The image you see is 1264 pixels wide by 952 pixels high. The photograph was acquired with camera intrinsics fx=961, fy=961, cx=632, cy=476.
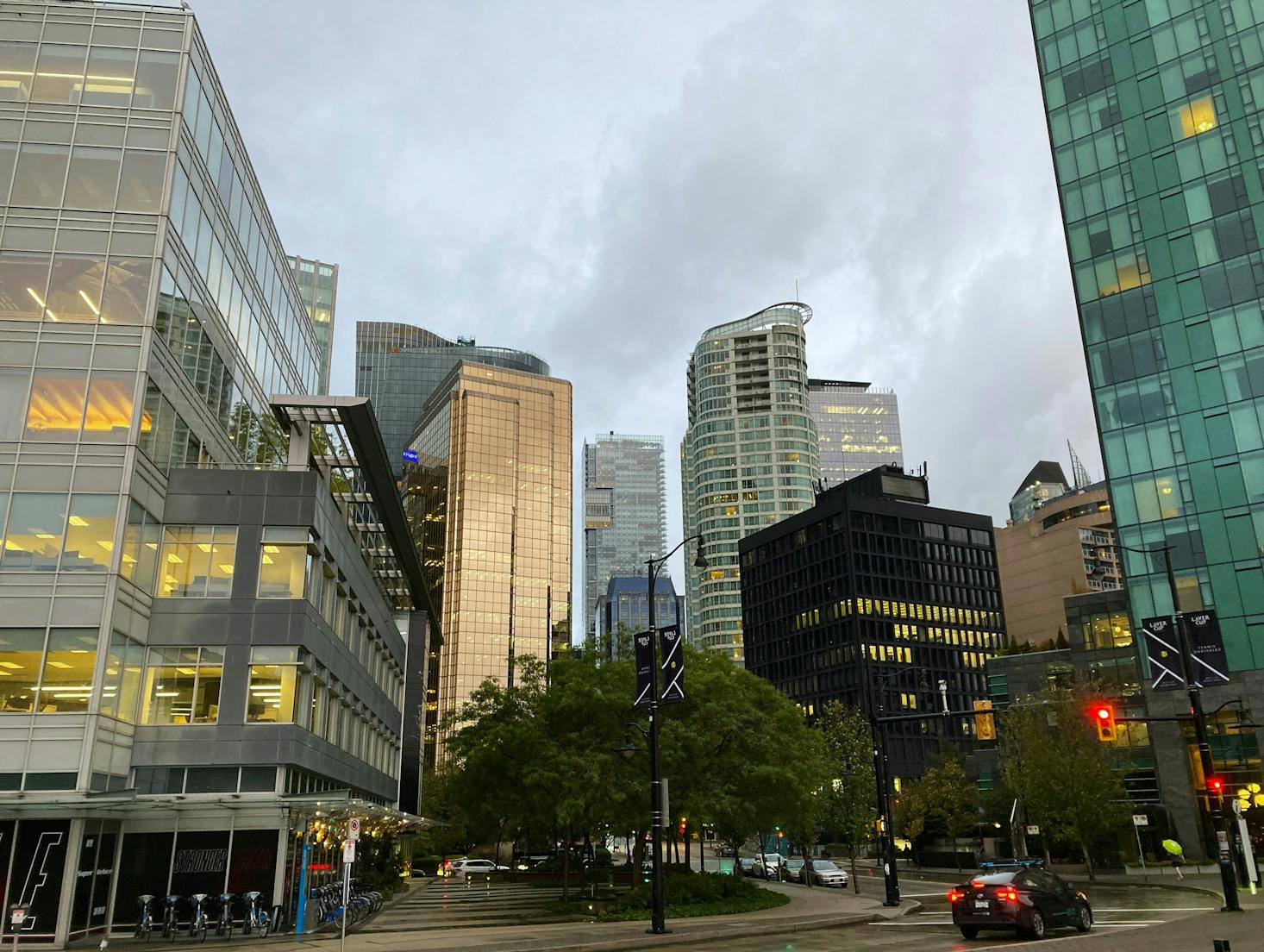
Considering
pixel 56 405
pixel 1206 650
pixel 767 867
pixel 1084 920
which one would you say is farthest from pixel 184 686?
pixel 767 867

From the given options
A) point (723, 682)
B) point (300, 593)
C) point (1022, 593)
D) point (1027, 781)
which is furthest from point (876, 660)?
point (300, 593)

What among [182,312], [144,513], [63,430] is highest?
[182,312]

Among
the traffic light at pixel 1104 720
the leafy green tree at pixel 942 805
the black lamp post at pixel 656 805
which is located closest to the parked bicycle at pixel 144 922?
the black lamp post at pixel 656 805

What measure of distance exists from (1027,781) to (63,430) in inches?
2314

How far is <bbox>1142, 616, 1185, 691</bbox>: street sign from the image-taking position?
29.0 metres

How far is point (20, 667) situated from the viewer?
29141 millimetres

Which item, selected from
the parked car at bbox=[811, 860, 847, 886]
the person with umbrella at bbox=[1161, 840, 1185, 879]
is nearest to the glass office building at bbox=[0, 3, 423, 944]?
the parked car at bbox=[811, 860, 847, 886]

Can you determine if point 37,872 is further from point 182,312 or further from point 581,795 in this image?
point 182,312

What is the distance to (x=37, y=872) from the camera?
89.7 ft

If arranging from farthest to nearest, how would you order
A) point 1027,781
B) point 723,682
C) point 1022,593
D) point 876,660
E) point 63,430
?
point 1022,593, point 876,660, point 1027,781, point 723,682, point 63,430

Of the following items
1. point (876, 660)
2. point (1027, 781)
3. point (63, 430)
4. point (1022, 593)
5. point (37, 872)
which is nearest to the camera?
point (37, 872)

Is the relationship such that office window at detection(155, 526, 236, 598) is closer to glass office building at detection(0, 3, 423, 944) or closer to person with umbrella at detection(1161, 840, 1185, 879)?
glass office building at detection(0, 3, 423, 944)

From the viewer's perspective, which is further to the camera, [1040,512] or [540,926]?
[1040,512]

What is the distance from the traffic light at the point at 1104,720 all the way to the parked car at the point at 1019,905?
499 centimetres
